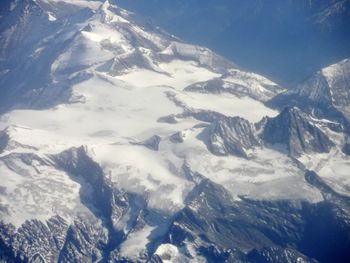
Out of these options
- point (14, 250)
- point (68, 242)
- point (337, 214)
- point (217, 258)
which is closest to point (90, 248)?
point (68, 242)

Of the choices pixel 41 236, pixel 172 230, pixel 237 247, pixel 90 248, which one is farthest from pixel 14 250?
pixel 237 247

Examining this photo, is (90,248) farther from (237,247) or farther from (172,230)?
(237,247)

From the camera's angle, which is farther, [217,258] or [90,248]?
[90,248]

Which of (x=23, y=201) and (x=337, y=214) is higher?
(x=337, y=214)

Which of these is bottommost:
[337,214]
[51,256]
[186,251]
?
[51,256]

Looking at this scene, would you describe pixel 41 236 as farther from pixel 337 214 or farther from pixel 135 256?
pixel 337 214

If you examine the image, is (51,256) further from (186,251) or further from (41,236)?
(186,251)

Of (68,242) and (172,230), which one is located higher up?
(172,230)

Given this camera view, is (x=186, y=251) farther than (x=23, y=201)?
No
